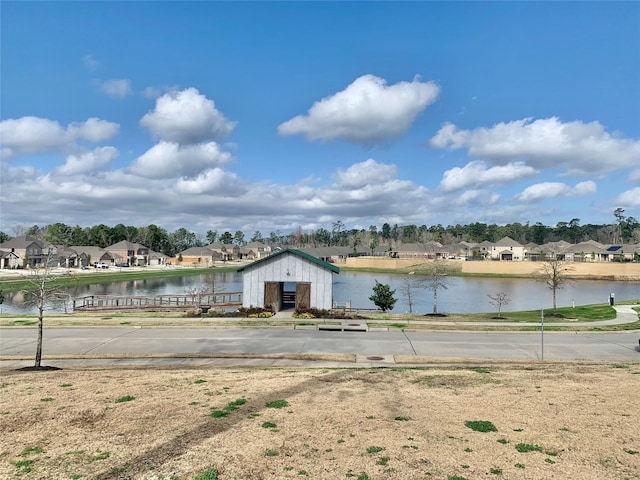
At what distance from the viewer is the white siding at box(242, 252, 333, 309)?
32.5 meters

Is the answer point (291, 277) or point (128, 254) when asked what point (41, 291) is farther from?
point (128, 254)

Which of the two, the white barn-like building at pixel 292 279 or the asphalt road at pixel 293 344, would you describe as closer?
the asphalt road at pixel 293 344

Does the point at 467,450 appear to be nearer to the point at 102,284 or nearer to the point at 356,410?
the point at 356,410

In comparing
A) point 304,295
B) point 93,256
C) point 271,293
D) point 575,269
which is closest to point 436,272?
point 304,295

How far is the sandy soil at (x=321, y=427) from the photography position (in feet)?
24.4

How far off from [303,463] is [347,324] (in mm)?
18513

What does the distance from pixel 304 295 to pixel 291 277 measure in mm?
1698

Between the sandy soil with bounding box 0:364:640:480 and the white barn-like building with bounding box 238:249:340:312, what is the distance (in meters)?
18.6

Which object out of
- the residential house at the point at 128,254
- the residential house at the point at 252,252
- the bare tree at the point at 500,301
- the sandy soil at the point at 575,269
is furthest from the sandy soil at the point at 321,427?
the residential house at the point at 252,252

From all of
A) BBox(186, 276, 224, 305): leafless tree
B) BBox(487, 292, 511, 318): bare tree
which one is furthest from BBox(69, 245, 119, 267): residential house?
BBox(487, 292, 511, 318): bare tree

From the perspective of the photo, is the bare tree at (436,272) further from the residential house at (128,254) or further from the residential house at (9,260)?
the residential house at (128,254)

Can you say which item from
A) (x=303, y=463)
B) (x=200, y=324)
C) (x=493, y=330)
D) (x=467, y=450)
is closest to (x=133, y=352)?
(x=200, y=324)

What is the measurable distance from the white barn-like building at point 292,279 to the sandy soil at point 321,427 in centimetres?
1862

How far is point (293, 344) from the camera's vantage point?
21.0 metres
